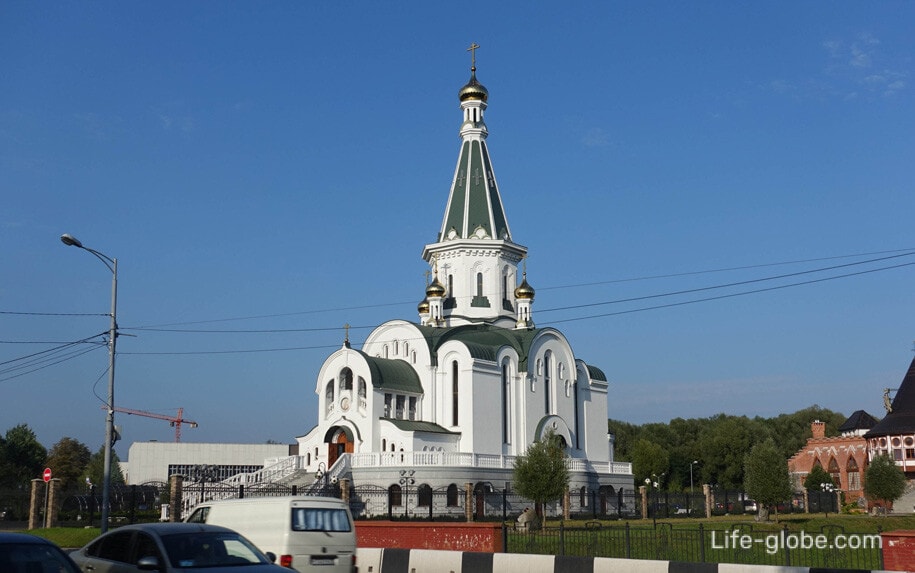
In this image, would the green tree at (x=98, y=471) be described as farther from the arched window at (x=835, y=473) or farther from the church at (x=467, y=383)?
the arched window at (x=835, y=473)

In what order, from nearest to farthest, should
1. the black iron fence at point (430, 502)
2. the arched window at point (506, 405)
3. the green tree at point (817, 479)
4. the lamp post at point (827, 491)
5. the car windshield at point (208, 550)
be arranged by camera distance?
the car windshield at point (208, 550)
the black iron fence at point (430, 502)
the arched window at point (506, 405)
the lamp post at point (827, 491)
the green tree at point (817, 479)

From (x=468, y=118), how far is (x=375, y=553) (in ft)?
130

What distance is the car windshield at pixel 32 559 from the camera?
918 cm

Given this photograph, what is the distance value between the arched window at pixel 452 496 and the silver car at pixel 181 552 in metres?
31.5

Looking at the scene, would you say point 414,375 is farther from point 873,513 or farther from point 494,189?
point 873,513

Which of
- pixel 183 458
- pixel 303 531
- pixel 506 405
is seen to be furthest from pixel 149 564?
pixel 183 458

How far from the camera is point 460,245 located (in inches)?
2067

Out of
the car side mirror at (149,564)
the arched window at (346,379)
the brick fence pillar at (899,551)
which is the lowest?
the brick fence pillar at (899,551)

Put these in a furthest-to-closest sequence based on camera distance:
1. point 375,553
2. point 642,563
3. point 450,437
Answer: point 450,437
point 375,553
point 642,563

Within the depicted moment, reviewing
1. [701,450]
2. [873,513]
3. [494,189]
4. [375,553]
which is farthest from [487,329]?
[701,450]

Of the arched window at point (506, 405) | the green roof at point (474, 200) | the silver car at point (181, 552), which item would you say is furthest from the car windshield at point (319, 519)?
the green roof at point (474, 200)

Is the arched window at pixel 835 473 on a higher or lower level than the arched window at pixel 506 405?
lower

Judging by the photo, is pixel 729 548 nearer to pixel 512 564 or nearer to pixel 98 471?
pixel 512 564

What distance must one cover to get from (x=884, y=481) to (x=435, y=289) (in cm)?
2563
